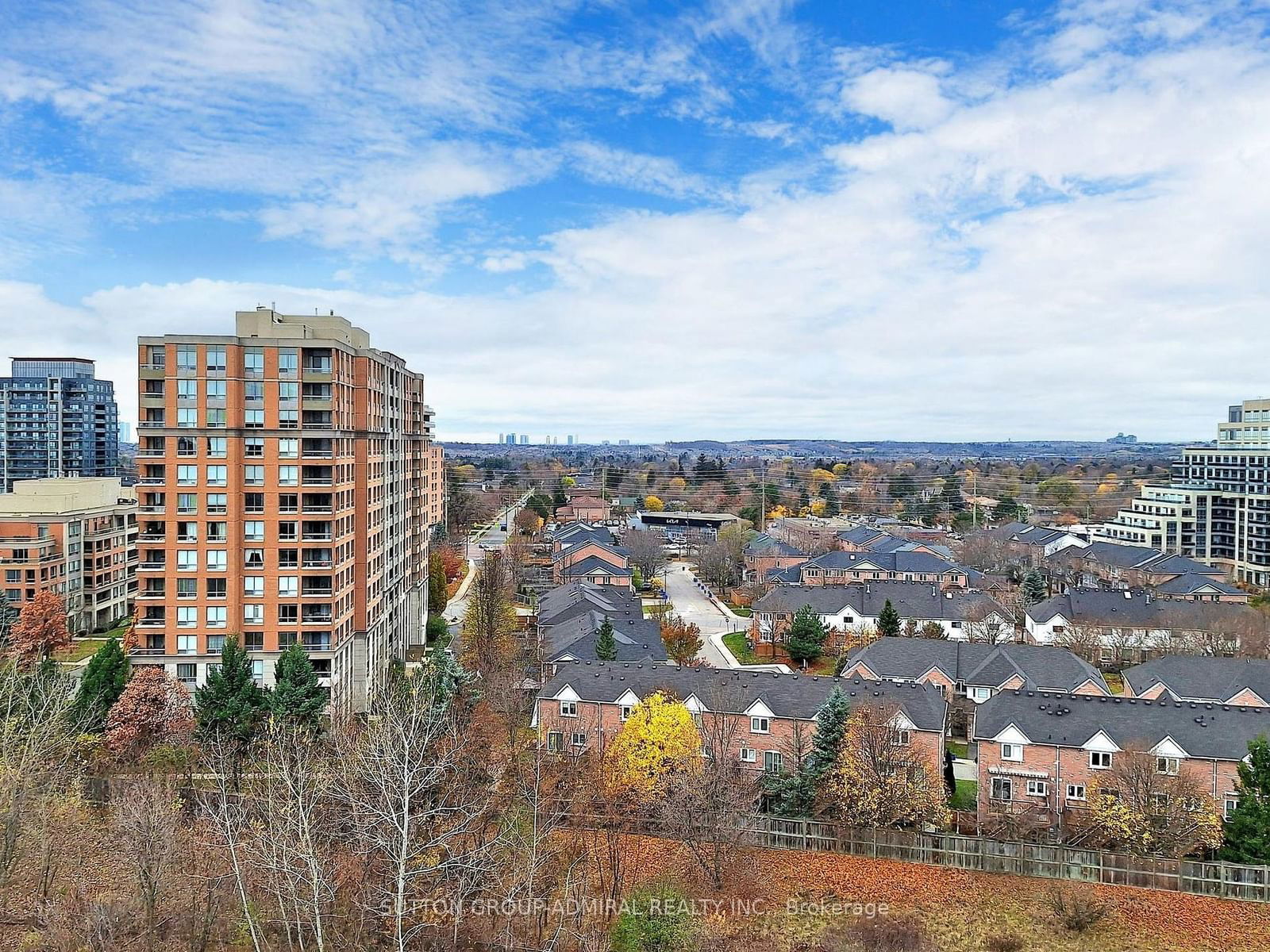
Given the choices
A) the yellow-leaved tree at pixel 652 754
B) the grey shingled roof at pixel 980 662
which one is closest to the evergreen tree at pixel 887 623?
the grey shingled roof at pixel 980 662

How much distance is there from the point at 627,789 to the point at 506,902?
22.1 ft

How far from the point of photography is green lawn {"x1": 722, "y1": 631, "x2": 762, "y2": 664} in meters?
43.7

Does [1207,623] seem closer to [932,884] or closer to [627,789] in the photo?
[932,884]

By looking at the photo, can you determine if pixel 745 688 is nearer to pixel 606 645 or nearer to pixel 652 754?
pixel 652 754

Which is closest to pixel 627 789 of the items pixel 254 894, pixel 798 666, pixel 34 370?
pixel 254 894

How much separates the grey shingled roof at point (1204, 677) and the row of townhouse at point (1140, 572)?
18533 millimetres

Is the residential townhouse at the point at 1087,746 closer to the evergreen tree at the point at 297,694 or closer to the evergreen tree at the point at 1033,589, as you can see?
the evergreen tree at the point at 297,694

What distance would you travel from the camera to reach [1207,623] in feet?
131

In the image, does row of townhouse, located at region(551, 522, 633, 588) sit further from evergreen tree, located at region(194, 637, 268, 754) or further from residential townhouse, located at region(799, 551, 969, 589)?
evergreen tree, located at region(194, 637, 268, 754)

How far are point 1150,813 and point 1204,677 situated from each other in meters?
11.7

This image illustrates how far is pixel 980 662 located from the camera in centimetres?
3444

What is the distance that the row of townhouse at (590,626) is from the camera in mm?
36906

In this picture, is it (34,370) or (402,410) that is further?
(34,370)

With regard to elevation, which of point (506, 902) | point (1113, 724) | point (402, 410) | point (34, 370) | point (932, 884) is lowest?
point (932, 884)
